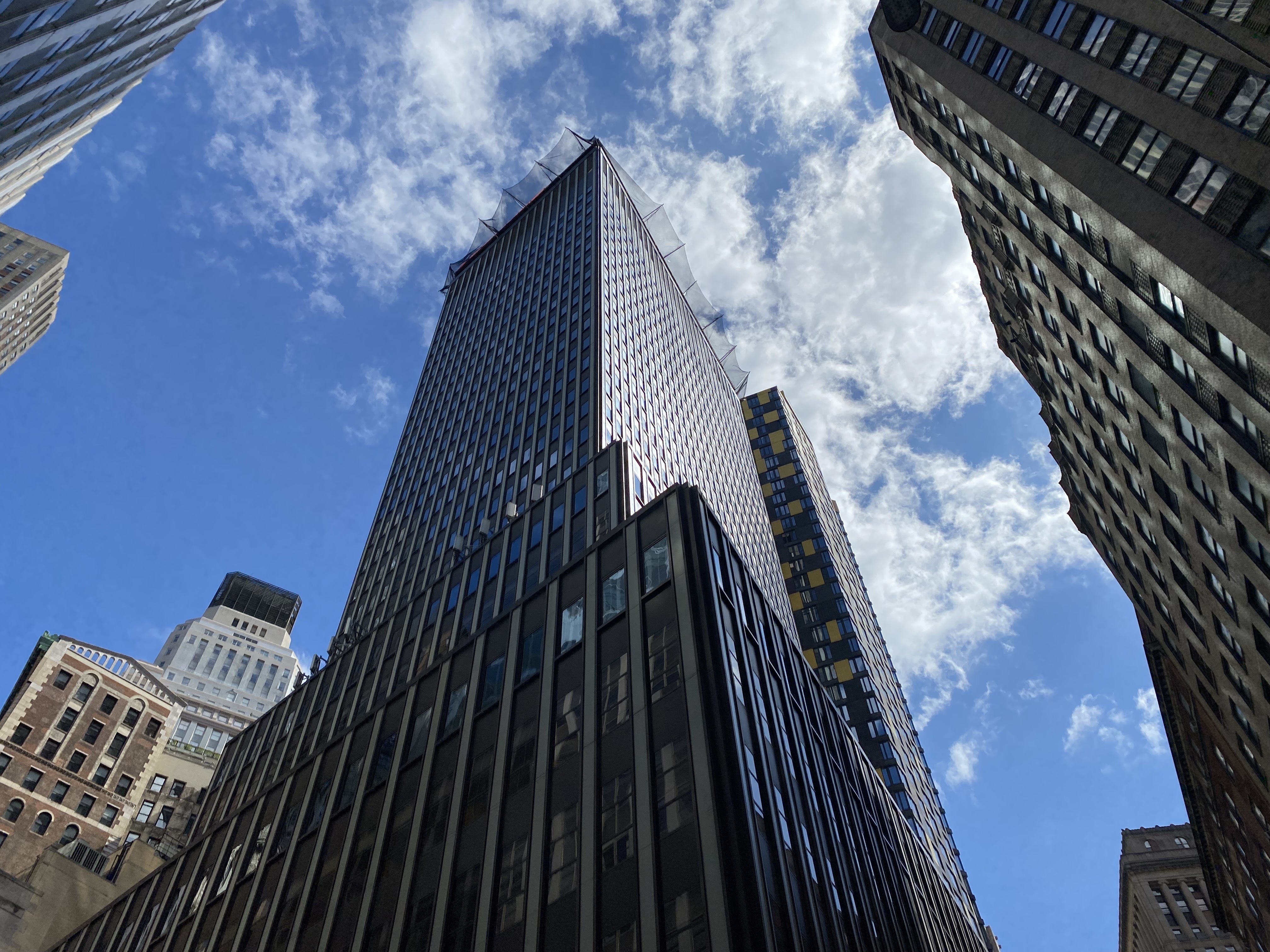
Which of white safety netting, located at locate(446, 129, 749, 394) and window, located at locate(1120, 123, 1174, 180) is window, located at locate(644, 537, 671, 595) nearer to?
window, located at locate(1120, 123, 1174, 180)

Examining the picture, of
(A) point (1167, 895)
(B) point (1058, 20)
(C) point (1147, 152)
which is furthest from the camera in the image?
(A) point (1167, 895)

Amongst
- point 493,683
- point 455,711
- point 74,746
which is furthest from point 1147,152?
point 74,746

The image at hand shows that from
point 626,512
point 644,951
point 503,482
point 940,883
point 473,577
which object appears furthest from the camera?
point 503,482

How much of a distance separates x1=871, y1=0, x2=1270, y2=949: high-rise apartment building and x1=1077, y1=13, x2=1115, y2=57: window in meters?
0.08

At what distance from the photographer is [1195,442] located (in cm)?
2894

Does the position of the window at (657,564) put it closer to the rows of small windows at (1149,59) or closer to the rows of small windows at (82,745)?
the rows of small windows at (1149,59)

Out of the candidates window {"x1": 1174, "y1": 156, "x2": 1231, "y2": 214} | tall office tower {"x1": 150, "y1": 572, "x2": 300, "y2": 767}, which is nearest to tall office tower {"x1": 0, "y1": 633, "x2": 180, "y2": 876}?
tall office tower {"x1": 150, "y1": 572, "x2": 300, "y2": 767}

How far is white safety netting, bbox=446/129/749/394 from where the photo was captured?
380 feet

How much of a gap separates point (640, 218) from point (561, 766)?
100 metres

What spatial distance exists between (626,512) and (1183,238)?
92.5 feet

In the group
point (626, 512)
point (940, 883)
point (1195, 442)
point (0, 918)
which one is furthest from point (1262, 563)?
point (0, 918)

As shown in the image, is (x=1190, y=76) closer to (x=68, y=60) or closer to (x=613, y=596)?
(x=613, y=596)

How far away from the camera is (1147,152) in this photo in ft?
87.0

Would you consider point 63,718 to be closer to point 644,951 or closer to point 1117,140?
point 644,951
